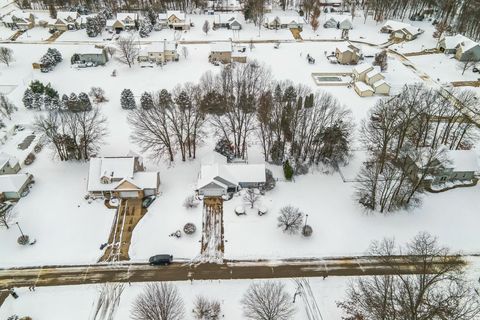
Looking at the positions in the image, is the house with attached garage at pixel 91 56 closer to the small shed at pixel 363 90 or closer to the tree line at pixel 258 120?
the tree line at pixel 258 120

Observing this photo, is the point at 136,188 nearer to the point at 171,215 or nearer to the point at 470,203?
the point at 171,215

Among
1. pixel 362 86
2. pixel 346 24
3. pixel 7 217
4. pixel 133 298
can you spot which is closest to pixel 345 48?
pixel 362 86

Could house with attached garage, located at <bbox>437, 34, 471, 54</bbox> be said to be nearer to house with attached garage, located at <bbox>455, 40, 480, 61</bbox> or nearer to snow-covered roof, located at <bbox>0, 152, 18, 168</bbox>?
house with attached garage, located at <bbox>455, 40, 480, 61</bbox>

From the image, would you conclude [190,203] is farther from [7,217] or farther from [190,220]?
[7,217]

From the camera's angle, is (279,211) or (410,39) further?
(410,39)

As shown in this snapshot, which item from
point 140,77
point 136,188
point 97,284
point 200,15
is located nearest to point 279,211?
point 136,188

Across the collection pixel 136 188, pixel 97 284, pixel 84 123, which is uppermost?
pixel 84 123

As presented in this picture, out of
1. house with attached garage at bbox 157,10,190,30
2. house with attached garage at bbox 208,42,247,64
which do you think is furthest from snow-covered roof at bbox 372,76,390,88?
house with attached garage at bbox 157,10,190,30
